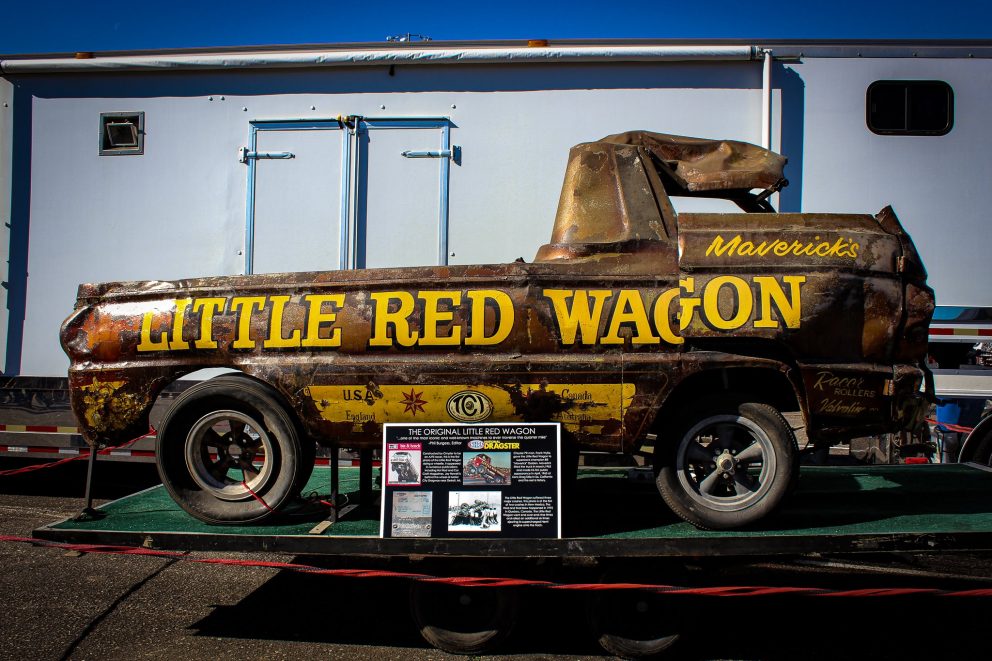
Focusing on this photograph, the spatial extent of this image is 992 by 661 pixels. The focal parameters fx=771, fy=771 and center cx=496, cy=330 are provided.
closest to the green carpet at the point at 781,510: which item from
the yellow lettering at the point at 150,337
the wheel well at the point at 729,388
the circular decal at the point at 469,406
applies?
the wheel well at the point at 729,388

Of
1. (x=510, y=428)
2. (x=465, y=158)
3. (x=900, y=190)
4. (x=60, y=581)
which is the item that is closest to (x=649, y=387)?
(x=510, y=428)

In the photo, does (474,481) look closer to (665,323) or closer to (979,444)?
(665,323)

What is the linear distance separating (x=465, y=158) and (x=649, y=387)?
327 centimetres

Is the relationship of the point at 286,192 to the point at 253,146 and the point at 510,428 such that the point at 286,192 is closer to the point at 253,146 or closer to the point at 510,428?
the point at 253,146

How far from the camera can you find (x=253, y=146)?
6.57 m

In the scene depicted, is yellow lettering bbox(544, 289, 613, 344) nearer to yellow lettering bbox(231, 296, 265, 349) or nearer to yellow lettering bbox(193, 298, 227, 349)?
yellow lettering bbox(231, 296, 265, 349)

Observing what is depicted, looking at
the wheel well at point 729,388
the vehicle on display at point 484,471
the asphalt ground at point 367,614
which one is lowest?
the asphalt ground at point 367,614

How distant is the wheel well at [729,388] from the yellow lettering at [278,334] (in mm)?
1914

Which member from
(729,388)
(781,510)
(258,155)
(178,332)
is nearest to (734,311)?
(729,388)

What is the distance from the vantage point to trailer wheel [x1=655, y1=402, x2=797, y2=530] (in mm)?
3814

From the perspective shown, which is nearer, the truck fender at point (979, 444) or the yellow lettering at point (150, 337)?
the yellow lettering at point (150, 337)

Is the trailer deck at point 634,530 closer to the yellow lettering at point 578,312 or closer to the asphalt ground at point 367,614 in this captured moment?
the asphalt ground at point 367,614

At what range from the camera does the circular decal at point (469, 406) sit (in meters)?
3.91

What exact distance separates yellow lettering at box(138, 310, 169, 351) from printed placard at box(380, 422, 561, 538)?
1.36 metres
